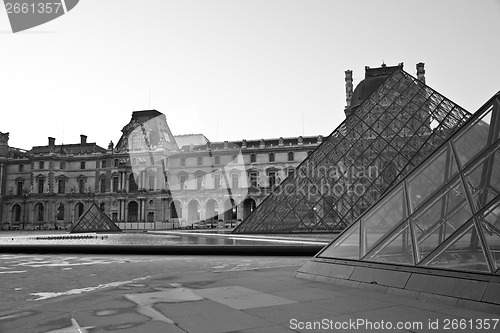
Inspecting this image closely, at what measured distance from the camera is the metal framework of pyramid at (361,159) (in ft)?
57.1

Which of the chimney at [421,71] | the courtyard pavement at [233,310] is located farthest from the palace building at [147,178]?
the courtyard pavement at [233,310]

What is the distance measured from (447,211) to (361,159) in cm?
1297

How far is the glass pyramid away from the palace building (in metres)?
49.8

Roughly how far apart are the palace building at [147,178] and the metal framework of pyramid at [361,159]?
3539cm

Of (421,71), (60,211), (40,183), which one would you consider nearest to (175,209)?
(60,211)

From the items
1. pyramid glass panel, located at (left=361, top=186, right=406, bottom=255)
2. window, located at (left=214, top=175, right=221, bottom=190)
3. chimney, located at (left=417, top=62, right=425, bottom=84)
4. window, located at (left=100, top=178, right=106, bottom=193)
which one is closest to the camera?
pyramid glass panel, located at (left=361, top=186, right=406, bottom=255)

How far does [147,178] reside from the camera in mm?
59562

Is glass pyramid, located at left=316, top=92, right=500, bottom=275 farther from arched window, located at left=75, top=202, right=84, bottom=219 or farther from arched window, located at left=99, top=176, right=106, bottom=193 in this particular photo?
arched window, located at left=75, top=202, right=84, bottom=219

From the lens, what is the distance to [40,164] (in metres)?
62.9

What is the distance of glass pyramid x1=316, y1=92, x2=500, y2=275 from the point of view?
14.9 ft

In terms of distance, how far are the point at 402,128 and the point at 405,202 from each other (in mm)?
13611

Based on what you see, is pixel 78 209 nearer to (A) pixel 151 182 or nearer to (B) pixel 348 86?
(A) pixel 151 182

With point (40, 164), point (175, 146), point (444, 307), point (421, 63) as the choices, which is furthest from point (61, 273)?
point (40, 164)

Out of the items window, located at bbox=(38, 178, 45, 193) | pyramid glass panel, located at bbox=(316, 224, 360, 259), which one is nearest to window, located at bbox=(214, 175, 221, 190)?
window, located at bbox=(38, 178, 45, 193)
